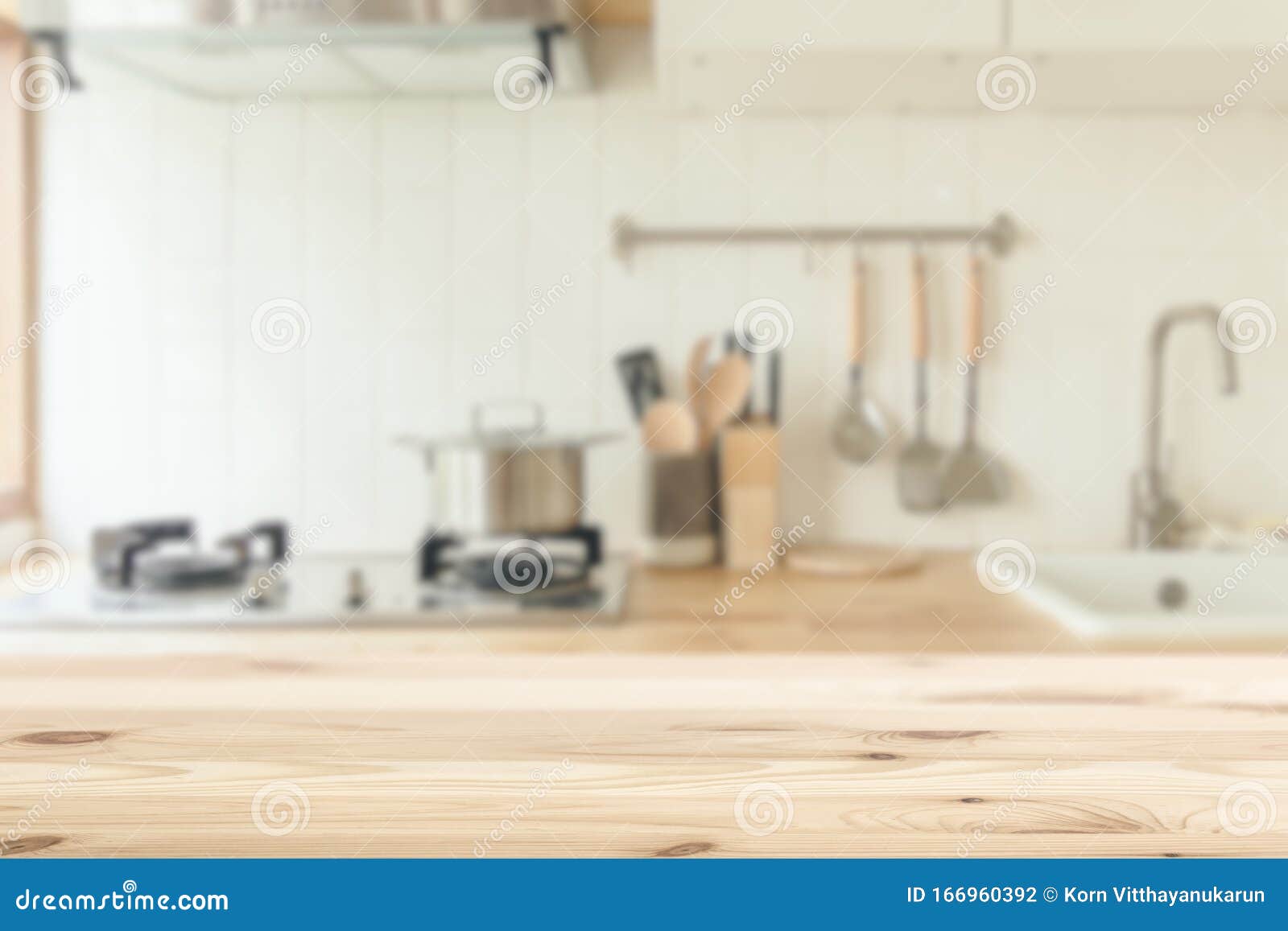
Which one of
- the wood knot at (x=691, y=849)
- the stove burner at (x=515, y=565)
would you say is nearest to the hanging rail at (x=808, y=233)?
the stove burner at (x=515, y=565)

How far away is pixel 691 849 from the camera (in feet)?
3.13

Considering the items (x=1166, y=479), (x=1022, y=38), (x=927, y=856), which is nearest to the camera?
(x=927, y=856)

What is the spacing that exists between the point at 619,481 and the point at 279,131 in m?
0.73

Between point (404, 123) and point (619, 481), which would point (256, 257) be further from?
point (619, 481)

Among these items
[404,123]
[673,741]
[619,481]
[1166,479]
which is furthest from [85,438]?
[1166,479]

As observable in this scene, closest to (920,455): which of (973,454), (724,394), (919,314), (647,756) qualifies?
(973,454)

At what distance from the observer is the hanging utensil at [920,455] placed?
4.95ft

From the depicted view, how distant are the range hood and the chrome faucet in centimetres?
92

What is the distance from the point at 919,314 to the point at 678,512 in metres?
0.48

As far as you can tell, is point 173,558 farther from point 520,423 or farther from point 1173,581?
point 1173,581

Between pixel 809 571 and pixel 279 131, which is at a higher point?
pixel 279 131

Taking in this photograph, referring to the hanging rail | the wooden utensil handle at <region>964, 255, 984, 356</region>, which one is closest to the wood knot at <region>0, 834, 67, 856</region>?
the hanging rail

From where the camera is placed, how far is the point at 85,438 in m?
1.54

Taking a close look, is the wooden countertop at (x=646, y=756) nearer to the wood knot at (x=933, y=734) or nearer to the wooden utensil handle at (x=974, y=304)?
the wood knot at (x=933, y=734)
